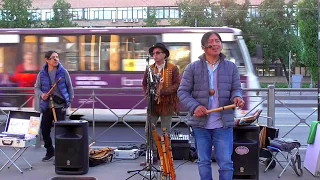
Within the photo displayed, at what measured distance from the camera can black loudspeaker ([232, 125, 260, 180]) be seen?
6273 mm

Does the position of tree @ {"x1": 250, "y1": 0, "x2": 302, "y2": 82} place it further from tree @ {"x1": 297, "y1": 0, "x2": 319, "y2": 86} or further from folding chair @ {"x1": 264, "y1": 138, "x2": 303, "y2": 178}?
folding chair @ {"x1": 264, "y1": 138, "x2": 303, "y2": 178}

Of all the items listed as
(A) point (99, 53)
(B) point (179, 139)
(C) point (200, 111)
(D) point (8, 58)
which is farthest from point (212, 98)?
(D) point (8, 58)

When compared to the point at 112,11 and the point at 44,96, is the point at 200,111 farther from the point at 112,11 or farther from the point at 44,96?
the point at 112,11

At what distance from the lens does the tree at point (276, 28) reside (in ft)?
123

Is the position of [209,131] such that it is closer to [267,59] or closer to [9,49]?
[9,49]

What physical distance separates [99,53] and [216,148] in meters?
9.00

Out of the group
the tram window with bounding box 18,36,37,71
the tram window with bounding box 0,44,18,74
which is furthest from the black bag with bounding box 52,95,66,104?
the tram window with bounding box 0,44,18,74

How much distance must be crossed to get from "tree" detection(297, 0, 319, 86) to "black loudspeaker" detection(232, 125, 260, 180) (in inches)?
1033

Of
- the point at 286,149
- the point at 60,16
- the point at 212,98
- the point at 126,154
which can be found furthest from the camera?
the point at 60,16

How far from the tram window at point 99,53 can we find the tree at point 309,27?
68.4 feet

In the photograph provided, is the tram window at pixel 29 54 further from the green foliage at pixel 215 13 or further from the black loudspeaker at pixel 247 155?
the green foliage at pixel 215 13

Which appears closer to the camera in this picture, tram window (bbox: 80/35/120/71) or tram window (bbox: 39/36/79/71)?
tram window (bbox: 80/35/120/71)

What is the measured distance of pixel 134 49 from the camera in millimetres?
13445

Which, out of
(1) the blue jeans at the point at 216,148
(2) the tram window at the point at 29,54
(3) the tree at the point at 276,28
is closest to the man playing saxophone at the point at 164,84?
(1) the blue jeans at the point at 216,148
